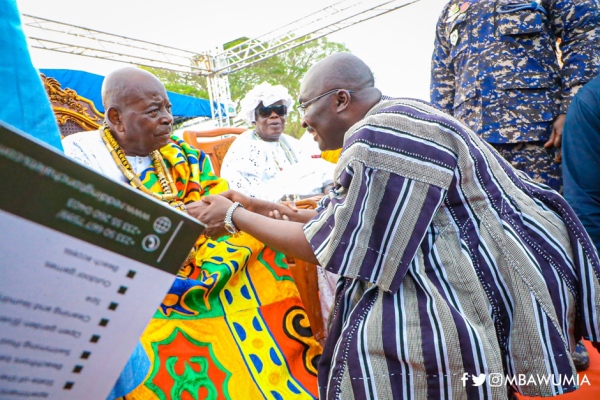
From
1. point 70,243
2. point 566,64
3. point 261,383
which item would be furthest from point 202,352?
point 566,64

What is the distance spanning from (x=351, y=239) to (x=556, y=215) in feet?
2.14

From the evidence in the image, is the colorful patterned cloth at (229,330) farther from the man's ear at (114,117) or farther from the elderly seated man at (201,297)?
the man's ear at (114,117)

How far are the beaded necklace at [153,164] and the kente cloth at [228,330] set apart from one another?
34 millimetres

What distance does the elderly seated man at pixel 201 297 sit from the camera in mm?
1635

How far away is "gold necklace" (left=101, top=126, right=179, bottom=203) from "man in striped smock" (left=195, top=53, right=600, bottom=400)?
908mm

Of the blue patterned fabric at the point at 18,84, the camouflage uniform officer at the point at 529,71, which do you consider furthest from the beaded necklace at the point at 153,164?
the camouflage uniform officer at the point at 529,71

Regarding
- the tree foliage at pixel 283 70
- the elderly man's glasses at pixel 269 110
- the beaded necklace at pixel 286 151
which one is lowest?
the beaded necklace at pixel 286 151

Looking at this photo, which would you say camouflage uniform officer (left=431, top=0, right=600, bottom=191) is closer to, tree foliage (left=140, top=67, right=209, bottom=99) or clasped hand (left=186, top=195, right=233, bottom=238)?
clasped hand (left=186, top=195, right=233, bottom=238)

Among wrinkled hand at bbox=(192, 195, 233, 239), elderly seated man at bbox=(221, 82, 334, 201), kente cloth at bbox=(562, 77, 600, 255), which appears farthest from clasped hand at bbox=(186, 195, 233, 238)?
kente cloth at bbox=(562, 77, 600, 255)

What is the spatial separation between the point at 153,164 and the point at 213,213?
63 cm

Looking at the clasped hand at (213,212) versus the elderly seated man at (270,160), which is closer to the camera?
the clasped hand at (213,212)

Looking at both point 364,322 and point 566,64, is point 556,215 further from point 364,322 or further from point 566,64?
point 566,64

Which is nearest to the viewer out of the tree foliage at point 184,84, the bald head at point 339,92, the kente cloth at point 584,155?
the bald head at point 339,92

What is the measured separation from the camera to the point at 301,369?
1862 mm
